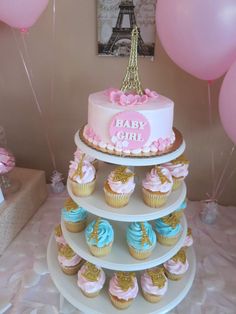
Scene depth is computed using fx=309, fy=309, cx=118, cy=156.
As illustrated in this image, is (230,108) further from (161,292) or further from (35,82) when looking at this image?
(35,82)

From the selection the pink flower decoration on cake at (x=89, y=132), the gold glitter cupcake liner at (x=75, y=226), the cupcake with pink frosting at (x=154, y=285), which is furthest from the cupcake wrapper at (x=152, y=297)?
the pink flower decoration on cake at (x=89, y=132)

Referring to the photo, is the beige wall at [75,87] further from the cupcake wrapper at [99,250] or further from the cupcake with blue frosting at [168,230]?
the cupcake wrapper at [99,250]

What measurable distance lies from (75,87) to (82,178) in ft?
2.59

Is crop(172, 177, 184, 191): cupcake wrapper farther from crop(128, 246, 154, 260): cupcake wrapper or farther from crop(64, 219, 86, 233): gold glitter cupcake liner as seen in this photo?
crop(64, 219, 86, 233): gold glitter cupcake liner

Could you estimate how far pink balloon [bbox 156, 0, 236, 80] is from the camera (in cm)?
101

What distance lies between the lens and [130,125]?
985 millimetres

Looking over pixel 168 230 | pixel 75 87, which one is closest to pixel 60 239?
pixel 168 230

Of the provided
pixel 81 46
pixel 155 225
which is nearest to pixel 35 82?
pixel 81 46

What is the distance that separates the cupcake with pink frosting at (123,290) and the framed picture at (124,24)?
1031 millimetres

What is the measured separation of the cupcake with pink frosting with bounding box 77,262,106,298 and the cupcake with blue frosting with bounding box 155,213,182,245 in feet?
0.87

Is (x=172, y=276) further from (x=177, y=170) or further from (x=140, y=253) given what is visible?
(x=177, y=170)

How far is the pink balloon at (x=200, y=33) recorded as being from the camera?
3.32ft

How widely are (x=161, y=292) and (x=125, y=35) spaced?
115 cm

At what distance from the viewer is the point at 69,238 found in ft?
3.92
